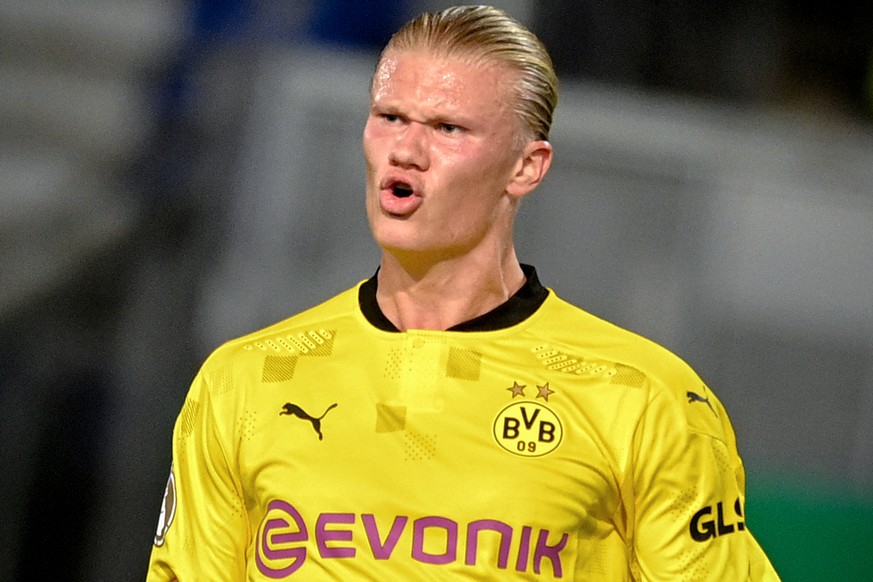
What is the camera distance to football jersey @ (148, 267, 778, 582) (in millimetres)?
1563

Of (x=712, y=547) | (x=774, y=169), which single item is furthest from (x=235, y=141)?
(x=712, y=547)

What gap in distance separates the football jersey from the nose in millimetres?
214

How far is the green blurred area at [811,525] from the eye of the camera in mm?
2246

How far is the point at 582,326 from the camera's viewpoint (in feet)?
5.66

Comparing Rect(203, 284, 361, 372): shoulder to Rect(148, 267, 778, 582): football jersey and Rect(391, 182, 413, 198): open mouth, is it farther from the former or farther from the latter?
Rect(391, 182, 413, 198): open mouth

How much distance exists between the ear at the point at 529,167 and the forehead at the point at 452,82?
0.08m

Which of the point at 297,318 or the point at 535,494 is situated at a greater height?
the point at 297,318

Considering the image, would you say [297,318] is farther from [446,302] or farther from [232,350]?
[446,302]

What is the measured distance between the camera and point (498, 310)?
5.61 ft

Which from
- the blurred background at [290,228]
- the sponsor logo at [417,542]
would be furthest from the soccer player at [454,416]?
the blurred background at [290,228]

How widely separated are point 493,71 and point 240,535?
0.67 m

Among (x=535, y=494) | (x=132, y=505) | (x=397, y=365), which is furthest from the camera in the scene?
(x=132, y=505)

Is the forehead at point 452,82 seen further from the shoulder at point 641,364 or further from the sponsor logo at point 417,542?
the sponsor logo at point 417,542

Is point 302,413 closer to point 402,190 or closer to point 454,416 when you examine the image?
point 454,416
